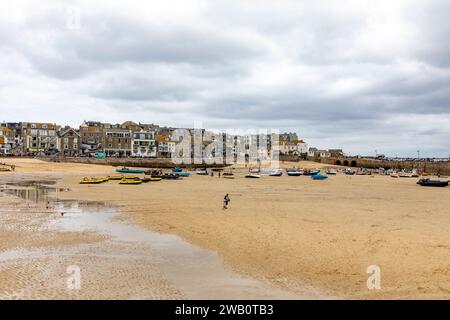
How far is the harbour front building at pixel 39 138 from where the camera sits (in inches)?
5748

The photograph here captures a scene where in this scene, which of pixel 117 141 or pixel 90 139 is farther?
pixel 117 141

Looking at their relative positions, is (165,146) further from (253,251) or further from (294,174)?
(253,251)

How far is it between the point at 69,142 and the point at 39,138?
11.3 metres

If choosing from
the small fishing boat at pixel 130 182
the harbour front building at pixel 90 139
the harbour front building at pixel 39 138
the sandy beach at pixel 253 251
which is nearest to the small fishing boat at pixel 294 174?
the small fishing boat at pixel 130 182

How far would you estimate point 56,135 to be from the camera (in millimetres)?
147875

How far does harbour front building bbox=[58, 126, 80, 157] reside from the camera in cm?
14538

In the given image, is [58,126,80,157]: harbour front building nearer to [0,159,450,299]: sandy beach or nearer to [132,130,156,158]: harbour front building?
[132,130,156,158]: harbour front building

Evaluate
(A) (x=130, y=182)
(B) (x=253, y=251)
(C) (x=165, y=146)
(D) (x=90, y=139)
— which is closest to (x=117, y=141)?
(D) (x=90, y=139)

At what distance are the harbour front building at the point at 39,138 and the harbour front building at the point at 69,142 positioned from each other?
8.57 ft

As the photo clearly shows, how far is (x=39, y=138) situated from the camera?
14712 cm
